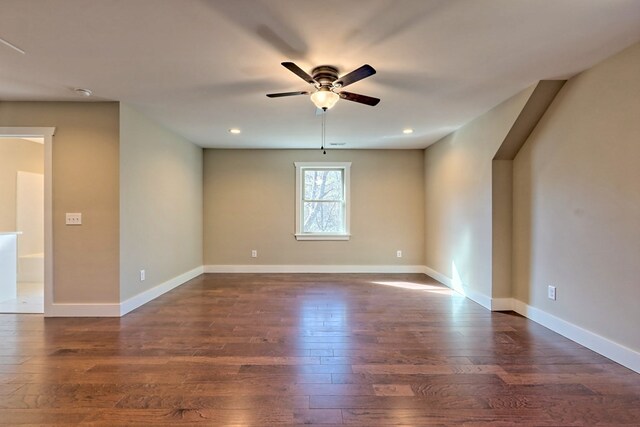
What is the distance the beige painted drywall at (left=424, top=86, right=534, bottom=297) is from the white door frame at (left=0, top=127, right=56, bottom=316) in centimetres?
490

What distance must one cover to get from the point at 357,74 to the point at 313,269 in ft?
14.1

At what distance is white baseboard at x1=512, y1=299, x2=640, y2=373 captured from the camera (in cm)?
231

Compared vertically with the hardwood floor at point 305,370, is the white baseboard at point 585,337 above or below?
above

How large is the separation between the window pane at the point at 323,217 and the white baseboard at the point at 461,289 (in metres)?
1.81

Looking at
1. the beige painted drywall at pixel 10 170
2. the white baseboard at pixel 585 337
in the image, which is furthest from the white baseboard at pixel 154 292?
the white baseboard at pixel 585 337

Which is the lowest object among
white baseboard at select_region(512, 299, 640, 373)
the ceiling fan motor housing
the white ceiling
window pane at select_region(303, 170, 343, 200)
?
white baseboard at select_region(512, 299, 640, 373)

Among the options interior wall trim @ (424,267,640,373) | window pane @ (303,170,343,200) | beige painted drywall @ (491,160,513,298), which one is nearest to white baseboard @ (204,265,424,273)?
window pane @ (303,170,343,200)

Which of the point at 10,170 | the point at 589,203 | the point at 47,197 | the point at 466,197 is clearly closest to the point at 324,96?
the point at 589,203

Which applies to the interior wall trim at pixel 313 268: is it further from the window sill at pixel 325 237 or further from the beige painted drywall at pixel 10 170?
the beige painted drywall at pixel 10 170

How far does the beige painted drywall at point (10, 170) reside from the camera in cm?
512

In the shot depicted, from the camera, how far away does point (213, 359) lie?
2.45 metres

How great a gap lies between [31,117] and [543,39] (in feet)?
16.0

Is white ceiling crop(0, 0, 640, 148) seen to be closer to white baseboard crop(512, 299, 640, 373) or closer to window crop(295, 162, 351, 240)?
white baseboard crop(512, 299, 640, 373)

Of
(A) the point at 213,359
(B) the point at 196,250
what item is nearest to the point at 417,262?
(B) the point at 196,250
